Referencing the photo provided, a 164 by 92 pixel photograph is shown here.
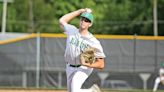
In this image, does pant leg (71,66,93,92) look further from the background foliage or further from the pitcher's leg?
the background foliage

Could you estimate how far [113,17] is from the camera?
65062 millimetres

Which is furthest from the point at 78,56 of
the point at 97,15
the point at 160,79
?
the point at 97,15

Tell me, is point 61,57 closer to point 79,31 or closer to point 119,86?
point 119,86

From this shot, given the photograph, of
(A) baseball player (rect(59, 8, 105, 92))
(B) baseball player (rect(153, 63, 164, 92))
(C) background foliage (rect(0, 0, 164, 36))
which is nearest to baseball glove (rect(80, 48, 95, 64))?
(A) baseball player (rect(59, 8, 105, 92))

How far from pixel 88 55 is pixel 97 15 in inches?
2130

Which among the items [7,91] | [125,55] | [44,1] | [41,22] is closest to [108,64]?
[125,55]

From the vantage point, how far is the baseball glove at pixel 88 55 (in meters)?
10.3

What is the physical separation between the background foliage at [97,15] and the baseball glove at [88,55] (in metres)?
43.6

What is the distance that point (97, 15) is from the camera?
64.2m

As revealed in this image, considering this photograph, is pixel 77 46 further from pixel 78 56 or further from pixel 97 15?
pixel 97 15

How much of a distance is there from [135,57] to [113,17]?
4077 centimetres

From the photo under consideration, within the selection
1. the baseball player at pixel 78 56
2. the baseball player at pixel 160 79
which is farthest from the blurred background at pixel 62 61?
the baseball player at pixel 78 56

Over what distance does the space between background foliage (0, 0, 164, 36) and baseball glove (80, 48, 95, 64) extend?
43.6 metres

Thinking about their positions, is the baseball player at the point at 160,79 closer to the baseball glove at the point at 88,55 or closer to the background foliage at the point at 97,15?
the baseball glove at the point at 88,55
